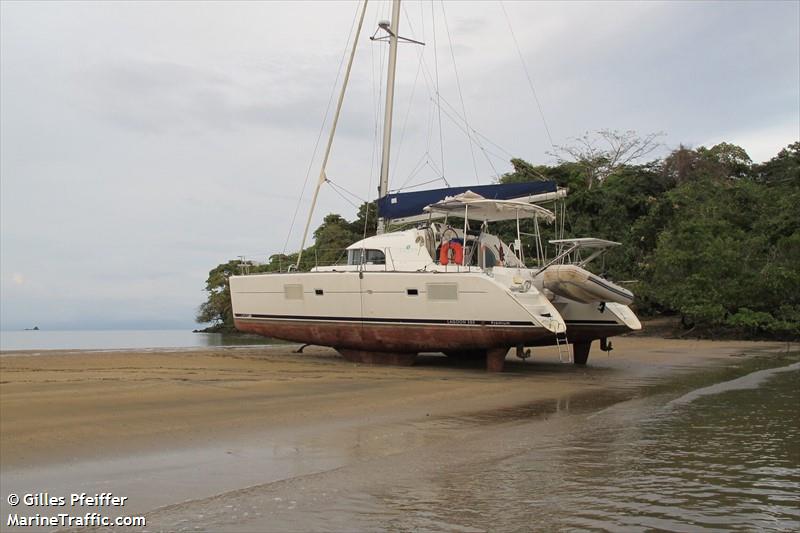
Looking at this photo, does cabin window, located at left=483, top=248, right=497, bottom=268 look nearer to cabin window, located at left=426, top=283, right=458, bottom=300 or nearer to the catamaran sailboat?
the catamaran sailboat

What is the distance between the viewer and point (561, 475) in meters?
4.97

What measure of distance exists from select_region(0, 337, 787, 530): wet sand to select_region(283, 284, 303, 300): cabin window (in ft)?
5.42

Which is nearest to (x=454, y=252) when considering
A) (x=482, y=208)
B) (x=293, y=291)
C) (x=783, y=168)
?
(x=482, y=208)

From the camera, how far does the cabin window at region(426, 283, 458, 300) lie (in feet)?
40.3

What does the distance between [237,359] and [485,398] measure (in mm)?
5755

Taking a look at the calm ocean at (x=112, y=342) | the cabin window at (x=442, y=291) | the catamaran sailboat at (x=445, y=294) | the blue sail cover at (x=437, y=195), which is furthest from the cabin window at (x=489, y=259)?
the calm ocean at (x=112, y=342)

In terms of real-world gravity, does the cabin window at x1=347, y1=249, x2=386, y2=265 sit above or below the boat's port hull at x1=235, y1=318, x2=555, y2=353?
above

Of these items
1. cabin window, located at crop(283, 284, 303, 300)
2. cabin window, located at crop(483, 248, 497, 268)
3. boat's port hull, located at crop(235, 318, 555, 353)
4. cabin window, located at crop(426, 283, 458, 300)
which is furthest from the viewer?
cabin window, located at crop(283, 284, 303, 300)

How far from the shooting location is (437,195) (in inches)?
578

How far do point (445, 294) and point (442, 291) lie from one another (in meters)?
0.07

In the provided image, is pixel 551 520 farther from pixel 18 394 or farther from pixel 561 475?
pixel 18 394

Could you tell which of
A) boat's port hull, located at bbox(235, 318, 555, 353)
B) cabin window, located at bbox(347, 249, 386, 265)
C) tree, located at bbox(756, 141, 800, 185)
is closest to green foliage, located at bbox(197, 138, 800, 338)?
tree, located at bbox(756, 141, 800, 185)

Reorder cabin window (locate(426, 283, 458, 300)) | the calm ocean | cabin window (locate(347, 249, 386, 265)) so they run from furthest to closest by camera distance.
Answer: the calm ocean < cabin window (locate(347, 249, 386, 265)) < cabin window (locate(426, 283, 458, 300))

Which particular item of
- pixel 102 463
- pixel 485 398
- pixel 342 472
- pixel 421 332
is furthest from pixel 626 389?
pixel 102 463
